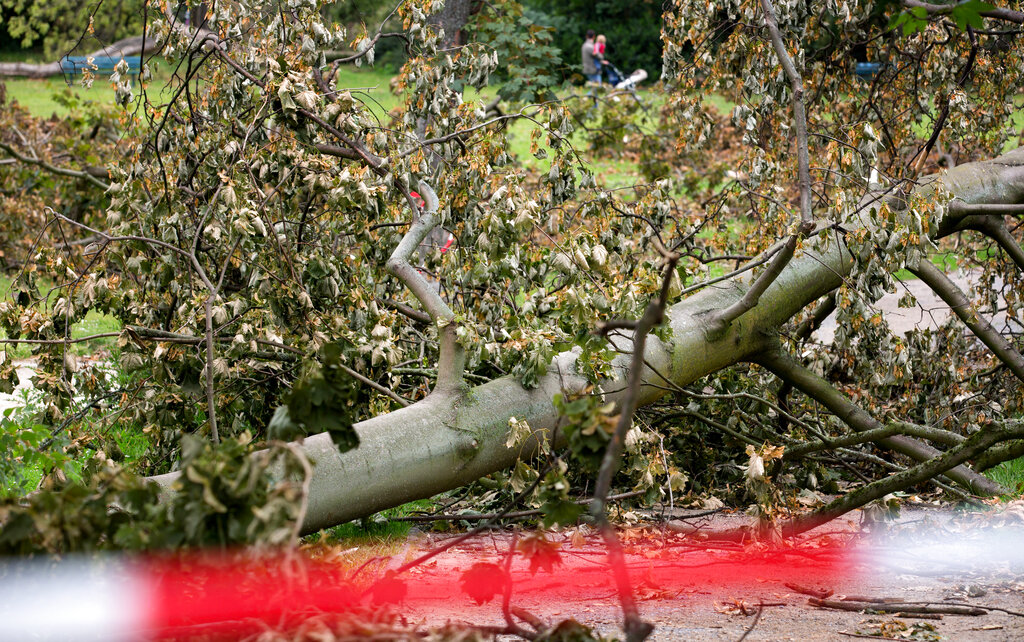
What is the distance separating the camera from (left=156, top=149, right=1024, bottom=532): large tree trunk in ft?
9.98

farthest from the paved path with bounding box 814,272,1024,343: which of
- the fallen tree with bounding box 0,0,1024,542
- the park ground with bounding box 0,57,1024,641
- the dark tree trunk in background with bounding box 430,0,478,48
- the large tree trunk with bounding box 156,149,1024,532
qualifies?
the park ground with bounding box 0,57,1024,641

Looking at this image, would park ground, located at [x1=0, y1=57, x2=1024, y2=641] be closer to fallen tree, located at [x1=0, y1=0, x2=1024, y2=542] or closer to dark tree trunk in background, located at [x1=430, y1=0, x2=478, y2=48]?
fallen tree, located at [x1=0, y1=0, x2=1024, y2=542]

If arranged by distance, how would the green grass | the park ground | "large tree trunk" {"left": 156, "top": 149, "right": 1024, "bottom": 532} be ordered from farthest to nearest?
the green grass < "large tree trunk" {"left": 156, "top": 149, "right": 1024, "bottom": 532} < the park ground

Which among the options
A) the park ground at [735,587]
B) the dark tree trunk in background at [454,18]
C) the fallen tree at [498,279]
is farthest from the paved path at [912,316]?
the park ground at [735,587]

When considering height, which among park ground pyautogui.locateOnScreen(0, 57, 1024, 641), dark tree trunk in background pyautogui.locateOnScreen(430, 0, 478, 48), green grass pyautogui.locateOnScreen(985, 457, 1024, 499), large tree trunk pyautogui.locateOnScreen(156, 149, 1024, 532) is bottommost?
park ground pyautogui.locateOnScreen(0, 57, 1024, 641)

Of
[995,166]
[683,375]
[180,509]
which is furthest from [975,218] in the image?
[180,509]

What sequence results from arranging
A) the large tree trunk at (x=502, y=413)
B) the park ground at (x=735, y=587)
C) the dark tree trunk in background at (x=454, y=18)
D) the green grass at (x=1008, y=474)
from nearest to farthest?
the park ground at (x=735, y=587) → the large tree trunk at (x=502, y=413) → the green grass at (x=1008, y=474) → the dark tree trunk in background at (x=454, y=18)

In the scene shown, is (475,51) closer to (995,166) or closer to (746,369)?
(746,369)

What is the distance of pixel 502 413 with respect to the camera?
11.2 feet

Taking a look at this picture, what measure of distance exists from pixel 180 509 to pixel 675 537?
2.79 metres

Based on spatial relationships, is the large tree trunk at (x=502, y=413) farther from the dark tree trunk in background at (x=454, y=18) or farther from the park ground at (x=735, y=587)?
the dark tree trunk in background at (x=454, y=18)

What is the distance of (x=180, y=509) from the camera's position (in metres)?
1.53

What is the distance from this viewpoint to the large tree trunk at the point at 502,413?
9.98ft

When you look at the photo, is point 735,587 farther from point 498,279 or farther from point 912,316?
point 912,316
